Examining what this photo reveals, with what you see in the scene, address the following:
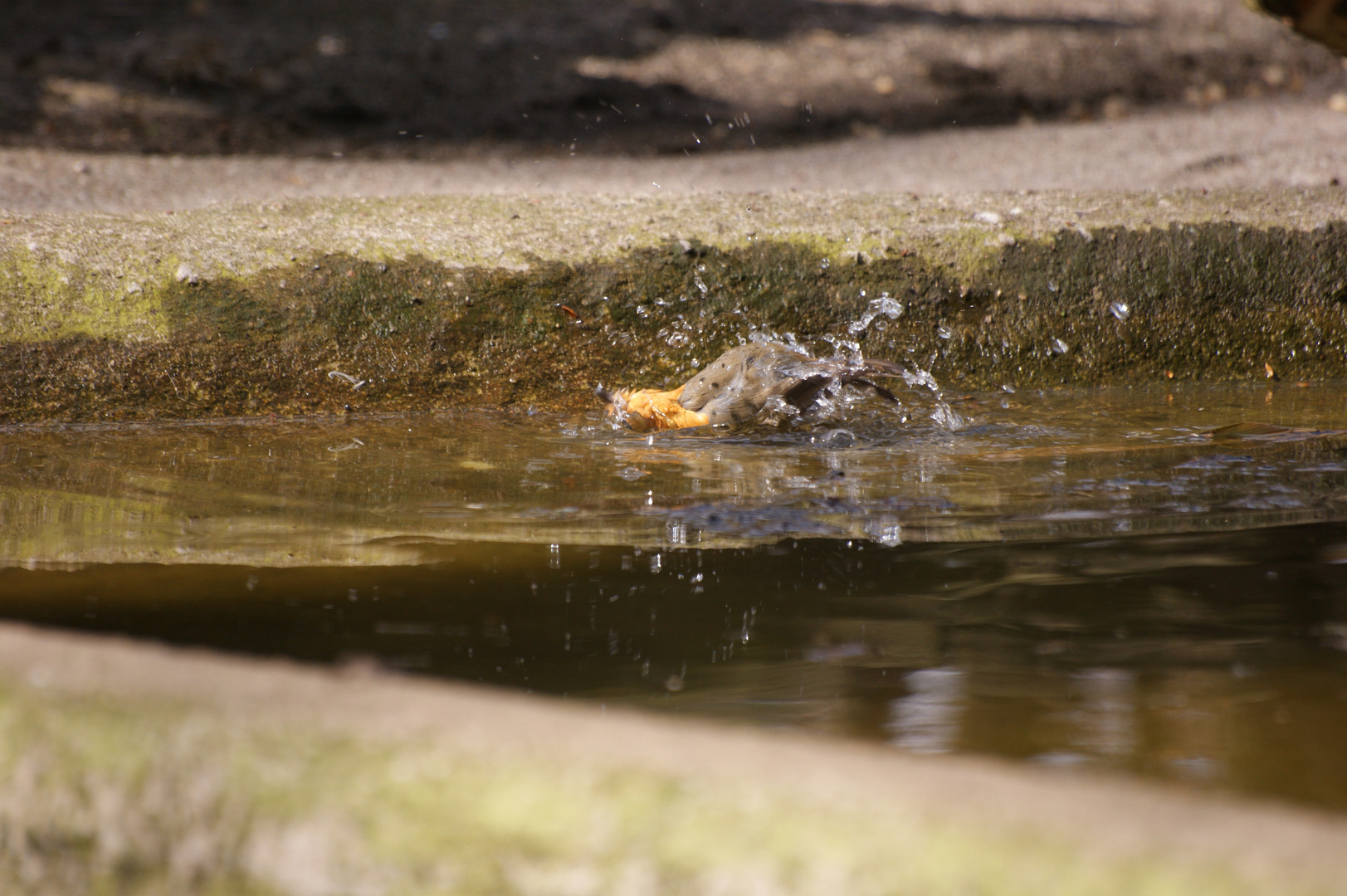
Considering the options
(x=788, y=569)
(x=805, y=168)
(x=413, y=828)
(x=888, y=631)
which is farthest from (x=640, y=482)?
(x=805, y=168)

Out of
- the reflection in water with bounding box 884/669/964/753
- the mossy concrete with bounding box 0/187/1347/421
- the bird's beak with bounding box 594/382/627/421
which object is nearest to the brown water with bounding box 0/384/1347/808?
the reflection in water with bounding box 884/669/964/753

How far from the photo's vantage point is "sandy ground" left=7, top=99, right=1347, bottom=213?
4.80 metres

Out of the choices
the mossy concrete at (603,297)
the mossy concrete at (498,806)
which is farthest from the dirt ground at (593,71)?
the mossy concrete at (498,806)

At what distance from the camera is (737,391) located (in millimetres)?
2648

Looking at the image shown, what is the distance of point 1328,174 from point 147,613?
5268 mm

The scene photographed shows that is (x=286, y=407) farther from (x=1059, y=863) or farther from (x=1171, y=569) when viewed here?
(x=1059, y=863)

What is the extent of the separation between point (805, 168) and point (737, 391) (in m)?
3.49

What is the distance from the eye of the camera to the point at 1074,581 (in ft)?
4.85

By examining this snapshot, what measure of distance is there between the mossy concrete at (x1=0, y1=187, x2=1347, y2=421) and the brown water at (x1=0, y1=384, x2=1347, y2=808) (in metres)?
0.24

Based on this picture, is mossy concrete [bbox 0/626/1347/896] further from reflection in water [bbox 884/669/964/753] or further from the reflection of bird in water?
the reflection of bird in water

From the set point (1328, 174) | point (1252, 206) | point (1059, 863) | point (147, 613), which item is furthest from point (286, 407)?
point (1328, 174)

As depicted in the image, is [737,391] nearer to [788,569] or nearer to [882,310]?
[882,310]

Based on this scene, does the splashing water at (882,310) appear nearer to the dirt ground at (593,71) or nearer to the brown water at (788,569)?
the brown water at (788,569)

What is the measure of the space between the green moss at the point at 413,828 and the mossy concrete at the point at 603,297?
2162 mm
